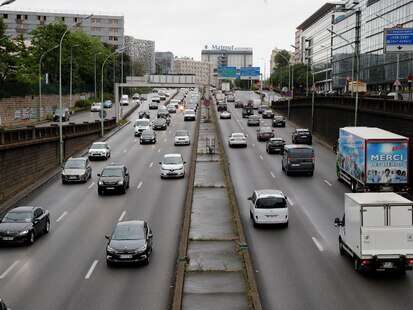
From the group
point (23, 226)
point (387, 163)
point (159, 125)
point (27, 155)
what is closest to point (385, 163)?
point (387, 163)

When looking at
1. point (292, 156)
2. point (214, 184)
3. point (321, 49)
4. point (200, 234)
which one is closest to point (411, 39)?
point (292, 156)

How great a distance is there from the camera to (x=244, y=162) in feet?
171

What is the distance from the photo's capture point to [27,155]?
42344mm

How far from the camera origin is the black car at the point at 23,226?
1047 inches

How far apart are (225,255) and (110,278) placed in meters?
4.29

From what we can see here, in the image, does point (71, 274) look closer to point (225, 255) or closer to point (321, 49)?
point (225, 255)

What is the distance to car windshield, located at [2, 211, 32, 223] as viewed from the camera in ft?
90.1

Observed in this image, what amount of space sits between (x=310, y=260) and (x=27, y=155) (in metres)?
23.9

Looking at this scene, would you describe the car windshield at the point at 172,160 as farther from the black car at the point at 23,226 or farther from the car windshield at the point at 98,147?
the black car at the point at 23,226

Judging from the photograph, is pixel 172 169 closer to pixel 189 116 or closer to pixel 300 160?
pixel 300 160

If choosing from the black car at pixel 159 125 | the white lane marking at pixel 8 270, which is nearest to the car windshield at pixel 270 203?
the white lane marking at pixel 8 270

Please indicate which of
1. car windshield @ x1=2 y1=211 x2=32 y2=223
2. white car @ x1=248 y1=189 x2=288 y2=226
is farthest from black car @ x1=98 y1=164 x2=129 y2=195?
white car @ x1=248 y1=189 x2=288 y2=226

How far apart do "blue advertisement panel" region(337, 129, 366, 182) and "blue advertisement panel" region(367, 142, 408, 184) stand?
49cm

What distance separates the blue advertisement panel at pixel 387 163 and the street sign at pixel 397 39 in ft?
57.4
